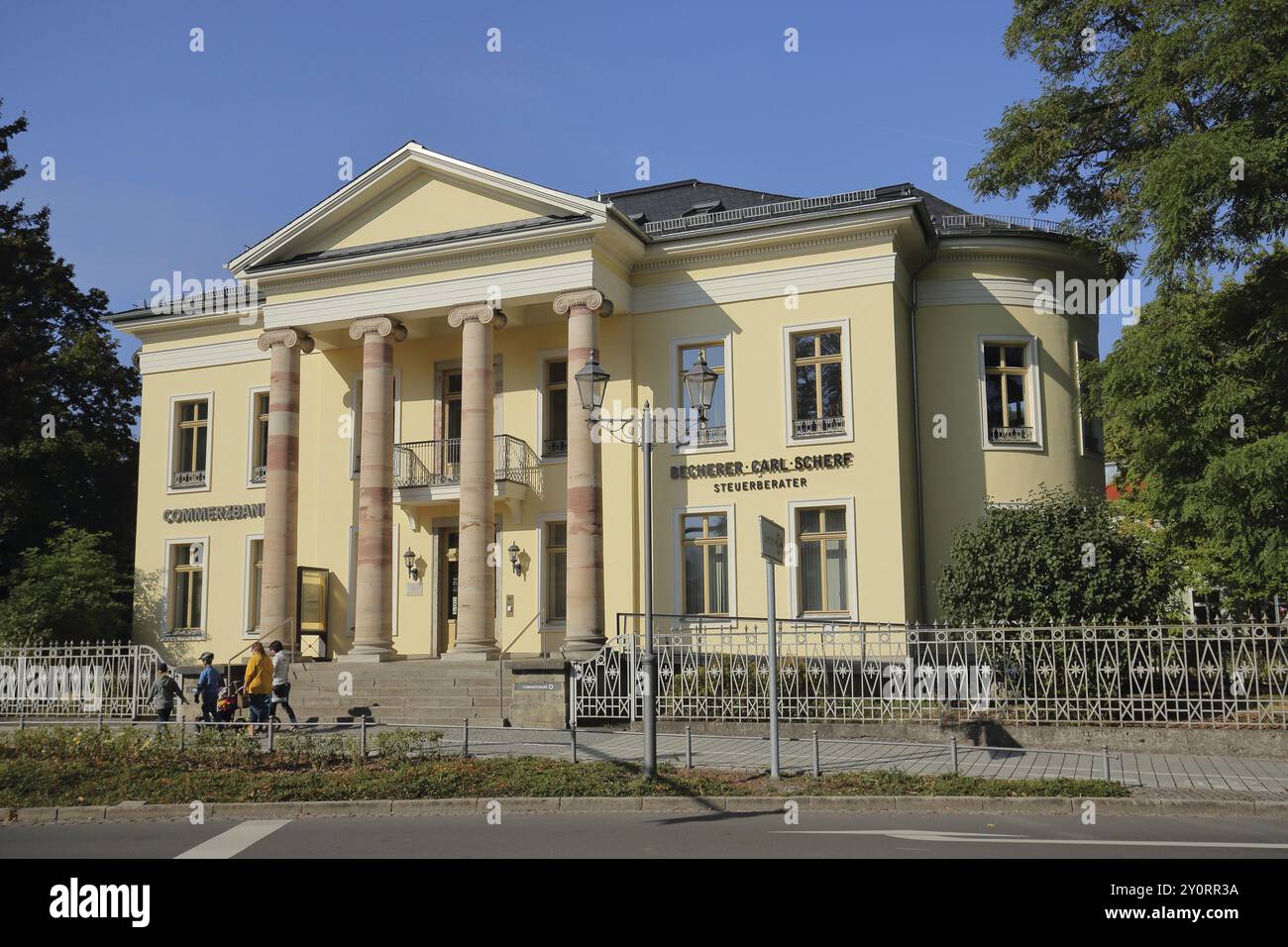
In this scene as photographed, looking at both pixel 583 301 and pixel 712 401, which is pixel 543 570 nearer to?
pixel 712 401

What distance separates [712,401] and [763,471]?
6.25 ft

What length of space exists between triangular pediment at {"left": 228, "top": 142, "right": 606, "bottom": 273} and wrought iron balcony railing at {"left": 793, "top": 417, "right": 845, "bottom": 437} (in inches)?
261

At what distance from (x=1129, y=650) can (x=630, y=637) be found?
784 centimetres

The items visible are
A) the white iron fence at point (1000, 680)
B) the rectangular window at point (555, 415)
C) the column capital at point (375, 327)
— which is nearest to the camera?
the white iron fence at point (1000, 680)

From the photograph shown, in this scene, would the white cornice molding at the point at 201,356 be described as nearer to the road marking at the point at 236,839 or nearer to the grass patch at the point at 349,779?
the grass patch at the point at 349,779

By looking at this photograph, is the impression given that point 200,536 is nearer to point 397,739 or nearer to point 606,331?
point 606,331

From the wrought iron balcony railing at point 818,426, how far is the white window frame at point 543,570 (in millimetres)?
5484

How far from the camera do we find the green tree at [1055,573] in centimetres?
1809

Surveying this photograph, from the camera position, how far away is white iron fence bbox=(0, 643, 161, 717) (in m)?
21.9

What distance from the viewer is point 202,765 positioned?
14.1 meters

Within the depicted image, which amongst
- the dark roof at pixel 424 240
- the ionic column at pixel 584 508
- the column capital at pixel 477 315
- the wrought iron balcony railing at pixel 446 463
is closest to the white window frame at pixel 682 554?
the ionic column at pixel 584 508

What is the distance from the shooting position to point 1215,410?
63.5ft

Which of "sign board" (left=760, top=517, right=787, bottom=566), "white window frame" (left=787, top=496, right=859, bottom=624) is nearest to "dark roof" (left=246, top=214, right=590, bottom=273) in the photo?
"white window frame" (left=787, top=496, right=859, bottom=624)

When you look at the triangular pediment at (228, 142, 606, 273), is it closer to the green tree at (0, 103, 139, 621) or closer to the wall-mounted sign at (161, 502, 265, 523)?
the wall-mounted sign at (161, 502, 265, 523)
